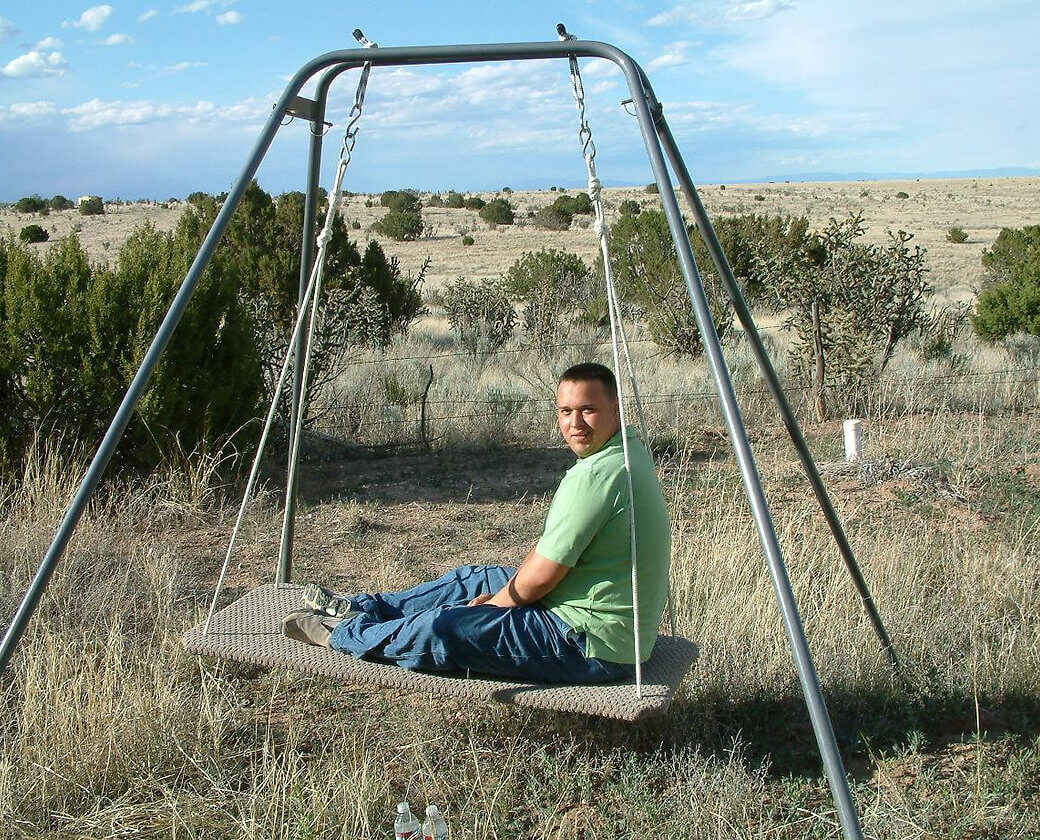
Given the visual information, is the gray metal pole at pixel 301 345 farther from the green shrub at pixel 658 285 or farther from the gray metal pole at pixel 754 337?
the green shrub at pixel 658 285

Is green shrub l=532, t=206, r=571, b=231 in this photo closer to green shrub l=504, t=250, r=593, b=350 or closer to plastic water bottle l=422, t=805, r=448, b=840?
green shrub l=504, t=250, r=593, b=350

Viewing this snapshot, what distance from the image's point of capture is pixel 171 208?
43.2 meters

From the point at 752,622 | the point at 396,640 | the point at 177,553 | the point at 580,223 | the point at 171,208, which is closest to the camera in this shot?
the point at 396,640

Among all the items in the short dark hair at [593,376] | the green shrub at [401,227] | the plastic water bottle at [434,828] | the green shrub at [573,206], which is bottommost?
the plastic water bottle at [434,828]

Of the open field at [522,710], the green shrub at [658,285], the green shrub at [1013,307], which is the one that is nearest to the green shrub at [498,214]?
the green shrub at [658,285]

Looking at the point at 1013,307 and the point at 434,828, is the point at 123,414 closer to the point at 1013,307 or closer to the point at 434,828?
the point at 434,828

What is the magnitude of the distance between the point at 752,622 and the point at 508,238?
1143 inches

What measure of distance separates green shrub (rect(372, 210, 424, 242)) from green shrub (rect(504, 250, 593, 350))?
A: 612 inches

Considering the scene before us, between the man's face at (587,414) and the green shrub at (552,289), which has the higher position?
the green shrub at (552,289)

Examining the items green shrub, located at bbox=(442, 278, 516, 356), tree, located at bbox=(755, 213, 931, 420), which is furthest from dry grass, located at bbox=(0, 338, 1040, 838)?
green shrub, located at bbox=(442, 278, 516, 356)

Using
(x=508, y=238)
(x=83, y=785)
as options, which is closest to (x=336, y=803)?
(x=83, y=785)

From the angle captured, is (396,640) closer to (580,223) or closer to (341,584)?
(341,584)

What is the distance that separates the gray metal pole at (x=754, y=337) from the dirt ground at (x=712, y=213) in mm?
14237

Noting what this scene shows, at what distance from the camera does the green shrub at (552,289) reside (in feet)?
42.4
